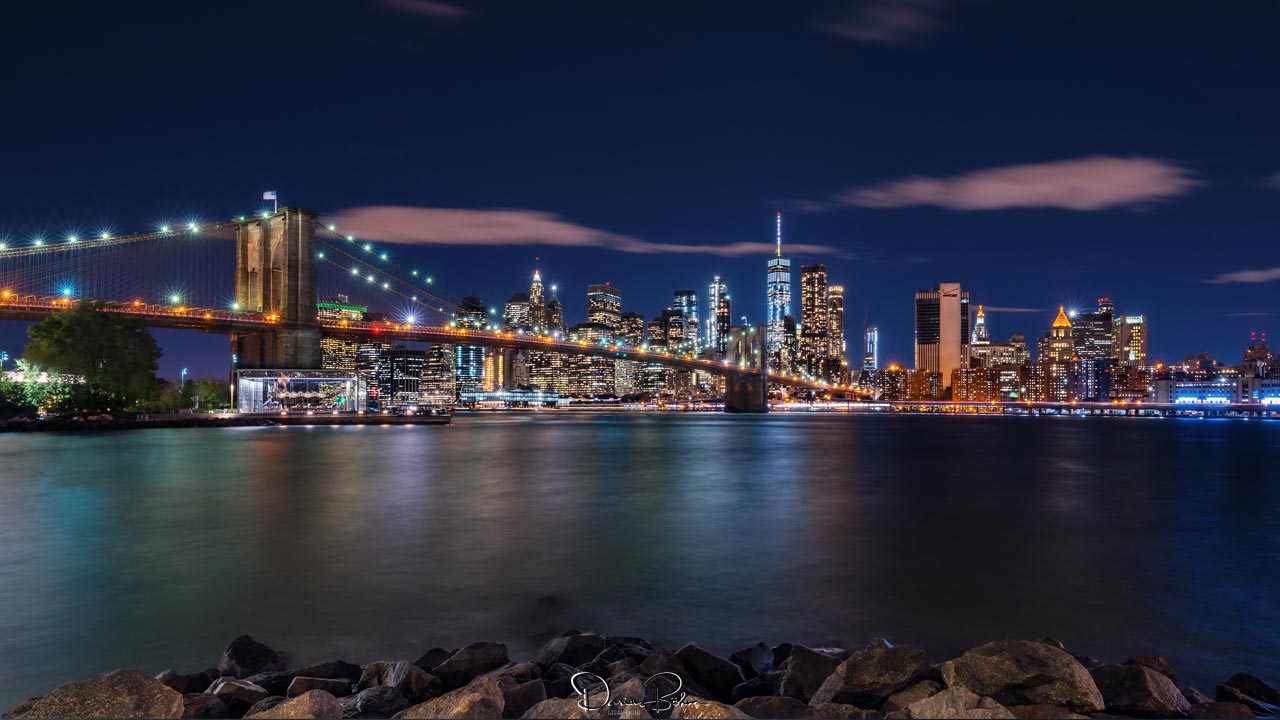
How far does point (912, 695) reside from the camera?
5.84 metres

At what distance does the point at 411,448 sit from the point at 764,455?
62.3 feet

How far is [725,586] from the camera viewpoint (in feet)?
39.4

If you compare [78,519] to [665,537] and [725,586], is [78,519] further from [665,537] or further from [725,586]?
[725,586]

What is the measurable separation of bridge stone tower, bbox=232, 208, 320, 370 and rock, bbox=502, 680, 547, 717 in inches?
2590

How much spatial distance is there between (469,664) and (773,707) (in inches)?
111

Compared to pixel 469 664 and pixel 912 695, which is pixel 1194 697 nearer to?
pixel 912 695

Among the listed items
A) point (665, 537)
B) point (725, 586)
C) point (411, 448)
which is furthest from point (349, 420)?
point (725, 586)

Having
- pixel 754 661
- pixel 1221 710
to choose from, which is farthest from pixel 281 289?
pixel 1221 710

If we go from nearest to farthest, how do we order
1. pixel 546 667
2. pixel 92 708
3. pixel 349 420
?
pixel 92 708, pixel 546 667, pixel 349 420

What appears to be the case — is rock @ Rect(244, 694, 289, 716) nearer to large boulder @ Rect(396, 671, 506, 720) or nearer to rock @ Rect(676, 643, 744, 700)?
large boulder @ Rect(396, 671, 506, 720)

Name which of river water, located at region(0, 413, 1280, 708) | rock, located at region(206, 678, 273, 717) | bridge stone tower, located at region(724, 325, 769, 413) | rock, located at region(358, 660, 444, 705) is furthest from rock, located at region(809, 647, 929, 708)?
bridge stone tower, located at region(724, 325, 769, 413)

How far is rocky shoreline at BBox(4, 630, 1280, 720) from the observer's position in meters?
5.31

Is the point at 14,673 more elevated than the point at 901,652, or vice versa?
the point at 901,652

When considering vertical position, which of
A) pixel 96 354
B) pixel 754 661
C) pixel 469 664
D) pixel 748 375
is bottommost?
pixel 754 661
